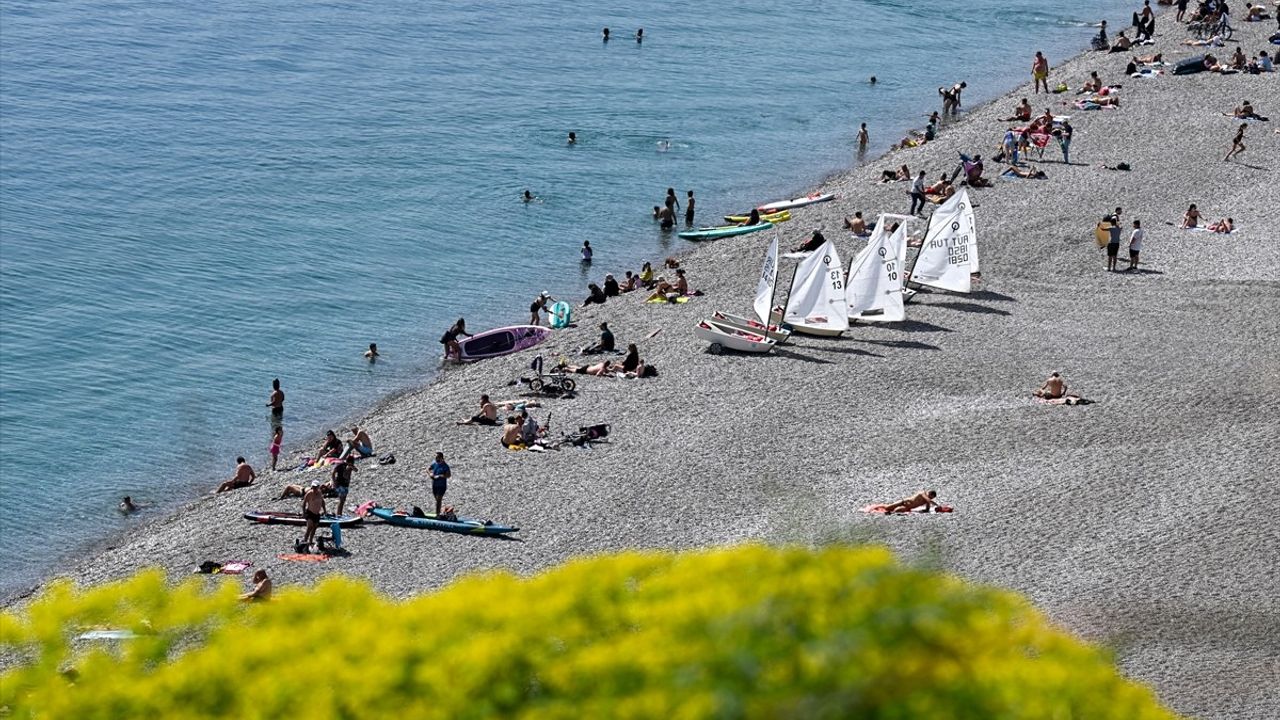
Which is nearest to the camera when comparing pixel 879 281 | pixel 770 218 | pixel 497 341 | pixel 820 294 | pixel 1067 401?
pixel 1067 401

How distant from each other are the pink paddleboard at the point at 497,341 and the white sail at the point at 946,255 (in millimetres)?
10211

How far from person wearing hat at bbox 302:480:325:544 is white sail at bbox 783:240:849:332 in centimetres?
1402

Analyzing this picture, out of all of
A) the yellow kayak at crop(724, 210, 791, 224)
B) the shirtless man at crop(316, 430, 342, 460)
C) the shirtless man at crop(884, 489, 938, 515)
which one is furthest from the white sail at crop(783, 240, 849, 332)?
the yellow kayak at crop(724, 210, 791, 224)

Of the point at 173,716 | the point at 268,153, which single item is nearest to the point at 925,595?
→ the point at 173,716

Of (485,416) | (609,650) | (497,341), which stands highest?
(609,650)

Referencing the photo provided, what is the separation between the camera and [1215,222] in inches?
1839

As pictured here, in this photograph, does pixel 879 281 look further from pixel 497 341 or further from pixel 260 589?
pixel 260 589

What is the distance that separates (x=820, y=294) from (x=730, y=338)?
Result: 8.36 ft

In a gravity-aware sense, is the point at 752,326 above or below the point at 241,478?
above

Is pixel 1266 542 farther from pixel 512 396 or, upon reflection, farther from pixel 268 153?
pixel 268 153

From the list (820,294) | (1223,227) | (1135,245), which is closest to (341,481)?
(820,294)

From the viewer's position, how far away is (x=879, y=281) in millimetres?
39938

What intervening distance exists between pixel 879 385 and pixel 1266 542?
10984 mm

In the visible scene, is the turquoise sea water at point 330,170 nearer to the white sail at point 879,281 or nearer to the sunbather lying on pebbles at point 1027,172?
the sunbather lying on pebbles at point 1027,172
